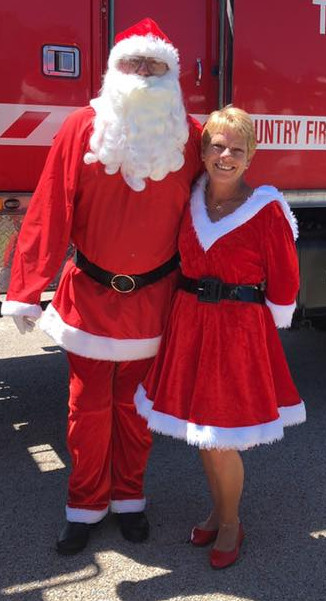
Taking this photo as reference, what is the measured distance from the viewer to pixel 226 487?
2.55 meters

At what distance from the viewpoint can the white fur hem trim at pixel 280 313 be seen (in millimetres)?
2494

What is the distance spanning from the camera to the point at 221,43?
3.49 m

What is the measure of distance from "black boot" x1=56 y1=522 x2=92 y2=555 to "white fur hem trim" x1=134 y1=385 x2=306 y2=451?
57 centimetres

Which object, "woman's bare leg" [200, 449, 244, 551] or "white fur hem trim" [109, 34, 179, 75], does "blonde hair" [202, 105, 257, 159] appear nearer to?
"white fur hem trim" [109, 34, 179, 75]

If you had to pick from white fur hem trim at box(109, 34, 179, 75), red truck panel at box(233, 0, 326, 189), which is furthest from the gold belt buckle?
red truck panel at box(233, 0, 326, 189)

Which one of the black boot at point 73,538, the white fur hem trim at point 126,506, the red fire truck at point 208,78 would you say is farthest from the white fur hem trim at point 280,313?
the red fire truck at point 208,78

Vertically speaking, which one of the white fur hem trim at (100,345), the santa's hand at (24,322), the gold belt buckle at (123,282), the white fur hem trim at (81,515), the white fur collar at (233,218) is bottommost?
the white fur hem trim at (81,515)

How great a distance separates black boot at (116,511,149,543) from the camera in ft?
9.08

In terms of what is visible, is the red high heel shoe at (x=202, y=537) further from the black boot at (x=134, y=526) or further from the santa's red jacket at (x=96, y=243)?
the santa's red jacket at (x=96, y=243)

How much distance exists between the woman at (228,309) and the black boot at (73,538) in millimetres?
576

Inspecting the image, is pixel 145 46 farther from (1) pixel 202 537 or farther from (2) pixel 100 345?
(1) pixel 202 537

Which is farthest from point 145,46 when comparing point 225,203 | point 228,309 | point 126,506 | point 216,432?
point 126,506

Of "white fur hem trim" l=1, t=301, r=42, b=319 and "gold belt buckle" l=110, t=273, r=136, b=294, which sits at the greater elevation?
"gold belt buckle" l=110, t=273, r=136, b=294

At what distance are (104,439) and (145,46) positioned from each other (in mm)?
1449
